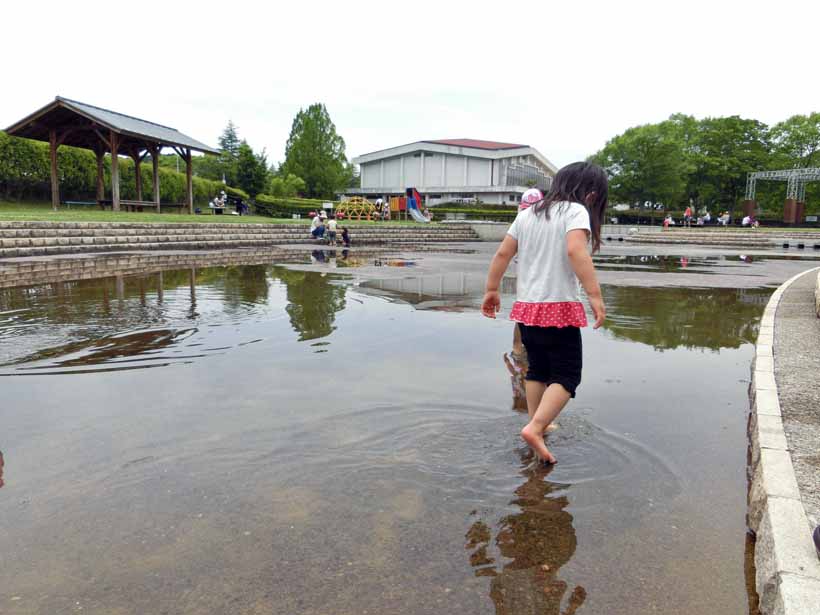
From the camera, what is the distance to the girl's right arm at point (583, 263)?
113 inches

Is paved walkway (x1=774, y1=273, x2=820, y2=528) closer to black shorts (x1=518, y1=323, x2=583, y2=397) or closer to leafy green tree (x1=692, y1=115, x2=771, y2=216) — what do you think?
black shorts (x1=518, y1=323, x2=583, y2=397)

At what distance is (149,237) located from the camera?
1934 centimetres

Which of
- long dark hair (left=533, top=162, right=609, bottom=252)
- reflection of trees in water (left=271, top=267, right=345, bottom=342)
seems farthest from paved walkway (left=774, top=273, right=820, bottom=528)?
reflection of trees in water (left=271, top=267, right=345, bottom=342)

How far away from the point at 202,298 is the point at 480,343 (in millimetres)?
4653

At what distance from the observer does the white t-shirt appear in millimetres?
3004

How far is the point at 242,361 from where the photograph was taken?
5.08 meters

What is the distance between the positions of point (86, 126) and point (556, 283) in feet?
90.2

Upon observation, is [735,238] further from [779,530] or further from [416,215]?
[779,530]

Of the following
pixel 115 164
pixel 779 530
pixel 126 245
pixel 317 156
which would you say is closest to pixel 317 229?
pixel 126 245

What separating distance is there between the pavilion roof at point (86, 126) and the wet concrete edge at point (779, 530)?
25.8m

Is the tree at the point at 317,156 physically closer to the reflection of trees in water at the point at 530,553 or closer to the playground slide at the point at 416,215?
the playground slide at the point at 416,215

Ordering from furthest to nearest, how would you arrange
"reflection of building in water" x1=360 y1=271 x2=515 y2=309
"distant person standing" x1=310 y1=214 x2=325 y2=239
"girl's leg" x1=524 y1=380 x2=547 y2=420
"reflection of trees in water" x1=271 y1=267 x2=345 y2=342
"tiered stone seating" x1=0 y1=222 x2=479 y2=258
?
"distant person standing" x1=310 y1=214 x2=325 y2=239, "tiered stone seating" x1=0 y1=222 x2=479 y2=258, "reflection of building in water" x1=360 y1=271 x2=515 y2=309, "reflection of trees in water" x1=271 y1=267 x2=345 y2=342, "girl's leg" x1=524 y1=380 x2=547 y2=420

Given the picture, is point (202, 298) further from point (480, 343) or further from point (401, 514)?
point (401, 514)

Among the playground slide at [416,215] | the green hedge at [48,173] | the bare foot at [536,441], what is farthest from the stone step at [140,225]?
the bare foot at [536,441]
